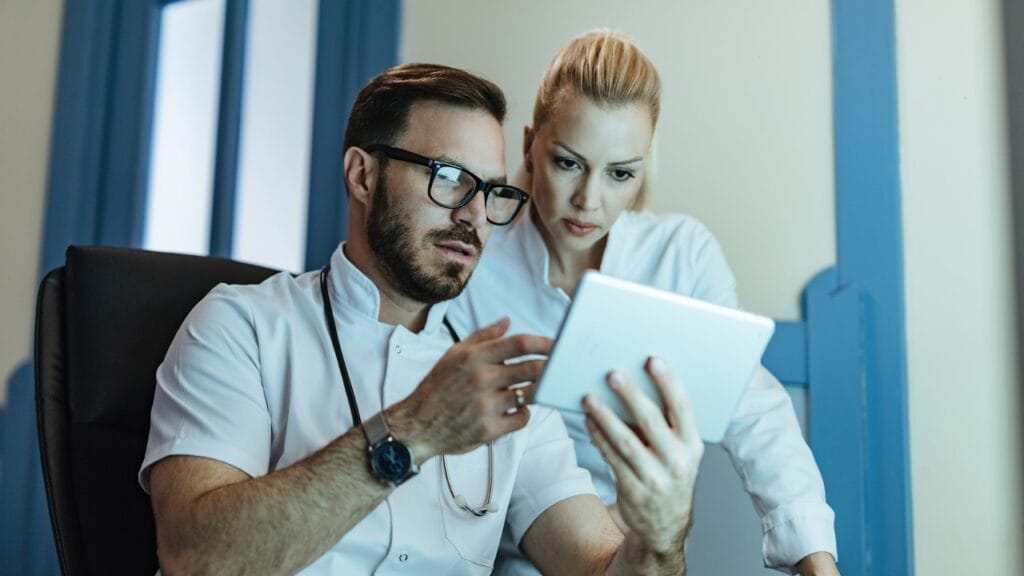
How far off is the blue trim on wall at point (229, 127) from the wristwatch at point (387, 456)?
63.0 inches

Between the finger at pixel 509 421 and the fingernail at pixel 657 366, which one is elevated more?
the fingernail at pixel 657 366

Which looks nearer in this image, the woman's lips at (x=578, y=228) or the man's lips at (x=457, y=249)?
the man's lips at (x=457, y=249)

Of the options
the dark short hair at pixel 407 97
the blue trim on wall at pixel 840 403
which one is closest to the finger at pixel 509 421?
the dark short hair at pixel 407 97

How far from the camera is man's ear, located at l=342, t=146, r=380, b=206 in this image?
1404 millimetres

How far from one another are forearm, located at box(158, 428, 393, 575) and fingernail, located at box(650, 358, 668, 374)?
0.32 metres

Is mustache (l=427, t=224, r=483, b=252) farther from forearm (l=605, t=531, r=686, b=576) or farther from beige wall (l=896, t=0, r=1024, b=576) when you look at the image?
beige wall (l=896, t=0, r=1024, b=576)

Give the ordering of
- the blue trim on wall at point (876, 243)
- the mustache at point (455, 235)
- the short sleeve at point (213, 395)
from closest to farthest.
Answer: the short sleeve at point (213, 395), the mustache at point (455, 235), the blue trim on wall at point (876, 243)

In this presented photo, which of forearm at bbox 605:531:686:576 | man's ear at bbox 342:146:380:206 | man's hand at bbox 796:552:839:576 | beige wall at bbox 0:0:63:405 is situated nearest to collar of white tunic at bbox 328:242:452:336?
man's ear at bbox 342:146:380:206

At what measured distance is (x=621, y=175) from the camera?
1.52 m

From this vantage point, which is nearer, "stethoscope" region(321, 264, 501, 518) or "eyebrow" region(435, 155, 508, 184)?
"stethoscope" region(321, 264, 501, 518)

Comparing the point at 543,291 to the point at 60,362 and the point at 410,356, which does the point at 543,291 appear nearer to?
the point at 410,356

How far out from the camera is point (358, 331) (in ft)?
4.36

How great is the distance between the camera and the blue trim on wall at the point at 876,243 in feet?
5.28

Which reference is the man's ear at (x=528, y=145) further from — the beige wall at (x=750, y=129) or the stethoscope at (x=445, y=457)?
the stethoscope at (x=445, y=457)
